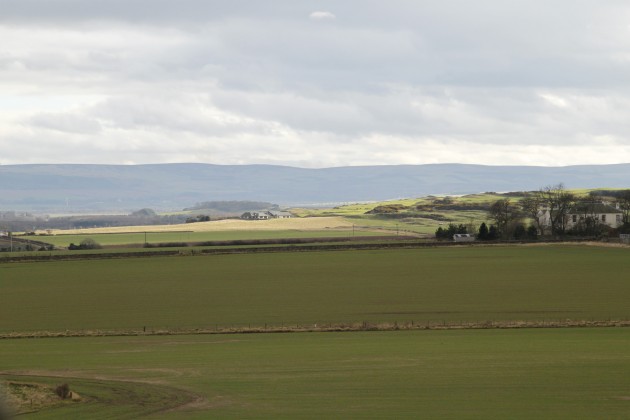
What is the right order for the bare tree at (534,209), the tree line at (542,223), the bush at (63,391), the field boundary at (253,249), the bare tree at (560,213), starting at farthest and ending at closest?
the bare tree at (534,209), the bare tree at (560,213), the tree line at (542,223), the field boundary at (253,249), the bush at (63,391)

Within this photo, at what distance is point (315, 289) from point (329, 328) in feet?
53.6

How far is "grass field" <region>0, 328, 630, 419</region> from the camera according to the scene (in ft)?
80.7

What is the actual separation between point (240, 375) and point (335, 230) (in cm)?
10622

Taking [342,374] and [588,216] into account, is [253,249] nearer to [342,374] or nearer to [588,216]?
[588,216]

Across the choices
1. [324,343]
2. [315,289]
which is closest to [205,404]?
[324,343]

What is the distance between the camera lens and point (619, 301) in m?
50.0

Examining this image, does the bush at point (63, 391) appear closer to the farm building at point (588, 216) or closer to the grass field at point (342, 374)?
the grass field at point (342, 374)

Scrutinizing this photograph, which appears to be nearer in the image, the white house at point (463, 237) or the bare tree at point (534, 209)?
the white house at point (463, 237)

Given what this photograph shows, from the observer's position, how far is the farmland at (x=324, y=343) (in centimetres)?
2562

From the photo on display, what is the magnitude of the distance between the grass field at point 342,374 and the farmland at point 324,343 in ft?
0.23

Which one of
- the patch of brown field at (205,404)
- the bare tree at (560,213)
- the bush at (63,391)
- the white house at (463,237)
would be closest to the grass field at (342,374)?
the patch of brown field at (205,404)

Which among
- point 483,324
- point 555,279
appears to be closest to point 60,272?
point 555,279

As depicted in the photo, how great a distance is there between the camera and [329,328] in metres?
41.4

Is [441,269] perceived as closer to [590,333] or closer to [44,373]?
[590,333]
